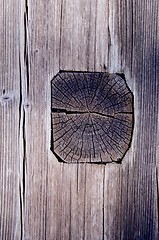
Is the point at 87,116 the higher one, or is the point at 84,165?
the point at 87,116

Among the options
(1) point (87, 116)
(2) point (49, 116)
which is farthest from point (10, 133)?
(1) point (87, 116)

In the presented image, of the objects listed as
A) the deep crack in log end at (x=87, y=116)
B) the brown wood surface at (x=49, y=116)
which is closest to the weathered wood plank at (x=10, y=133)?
the brown wood surface at (x=49, y=116)

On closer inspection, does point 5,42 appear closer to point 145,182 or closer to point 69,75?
point 69,75

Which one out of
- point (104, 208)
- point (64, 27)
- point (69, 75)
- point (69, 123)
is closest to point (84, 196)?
point (104, 208)

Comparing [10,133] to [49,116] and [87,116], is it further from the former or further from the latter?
[87,116]

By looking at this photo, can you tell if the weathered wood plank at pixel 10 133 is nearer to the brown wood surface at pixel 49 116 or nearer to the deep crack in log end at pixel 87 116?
the brown wood surface at pixel 49 116
